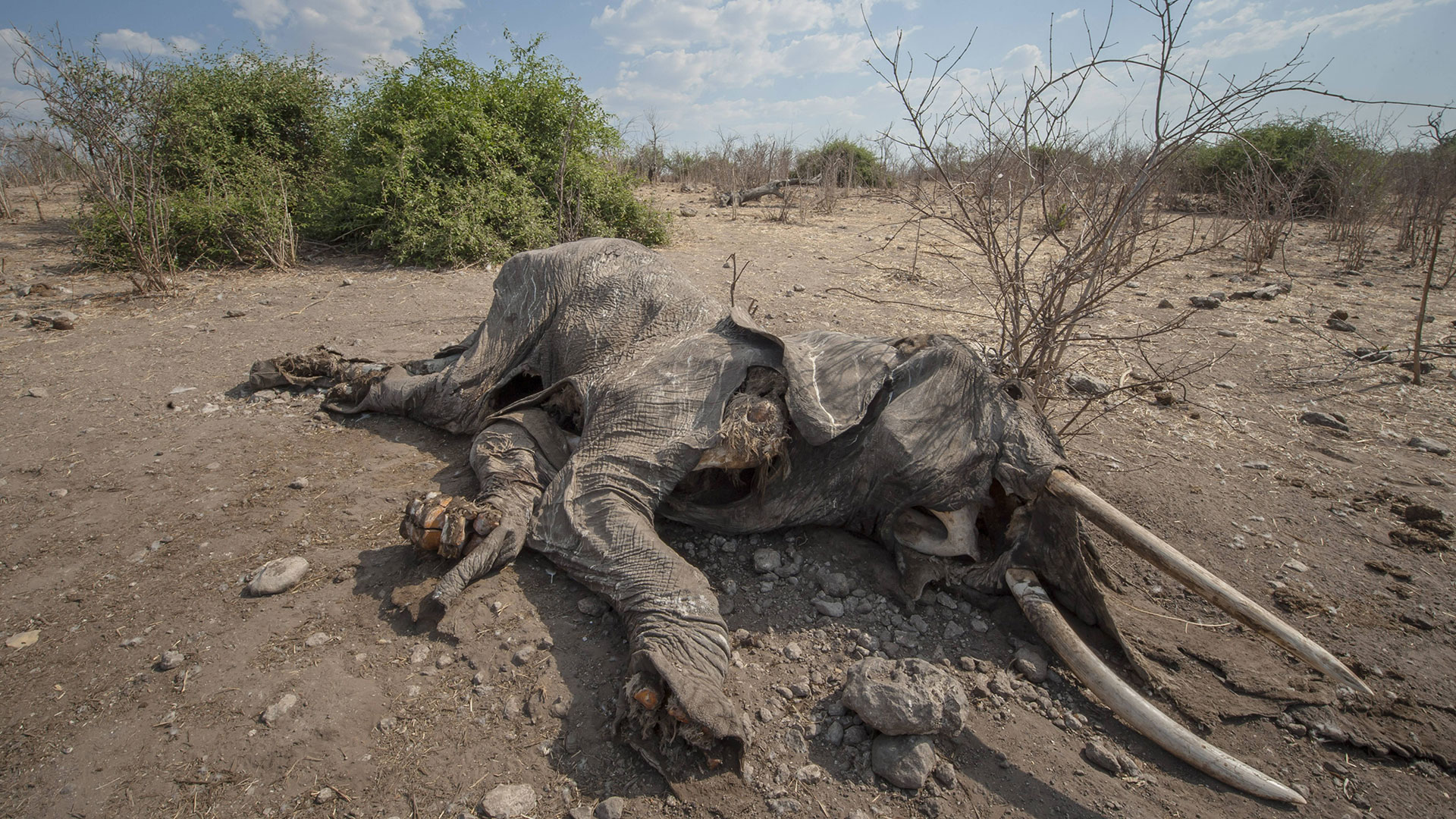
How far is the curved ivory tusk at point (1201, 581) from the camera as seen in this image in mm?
1851

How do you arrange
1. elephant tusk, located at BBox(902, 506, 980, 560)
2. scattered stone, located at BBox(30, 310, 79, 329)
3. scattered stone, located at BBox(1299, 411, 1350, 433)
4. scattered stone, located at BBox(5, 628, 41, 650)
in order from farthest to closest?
scattered stone, located at BBox(30, 310, 79, 329), scattered stone, located at BBox(1299, 411, 1350, 433), elephant tusk, located at BBox(902, 506, 980, 560), scattered stone, located at BBox(5, 628, 41, 650)

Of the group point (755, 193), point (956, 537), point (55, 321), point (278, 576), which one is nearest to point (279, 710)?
point (278, 576)

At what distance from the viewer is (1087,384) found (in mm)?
4504

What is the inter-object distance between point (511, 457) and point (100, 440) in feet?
8.08

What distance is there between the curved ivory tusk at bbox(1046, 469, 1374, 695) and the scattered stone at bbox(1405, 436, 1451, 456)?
9.34ft

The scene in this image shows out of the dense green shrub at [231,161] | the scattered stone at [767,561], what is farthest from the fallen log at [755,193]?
the scattered stone at [767,561]

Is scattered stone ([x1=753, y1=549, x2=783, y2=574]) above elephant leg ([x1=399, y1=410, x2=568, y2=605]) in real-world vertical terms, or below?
below

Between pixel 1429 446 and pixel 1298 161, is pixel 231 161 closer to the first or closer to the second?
pixel 1429 446

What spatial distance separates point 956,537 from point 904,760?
0.91 meters

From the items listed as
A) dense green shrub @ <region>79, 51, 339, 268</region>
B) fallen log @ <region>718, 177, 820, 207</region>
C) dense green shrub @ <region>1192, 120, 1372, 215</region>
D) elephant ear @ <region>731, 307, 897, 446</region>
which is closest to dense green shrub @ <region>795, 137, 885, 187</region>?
fallen log @ <region>718, 177, 820, 207</region>

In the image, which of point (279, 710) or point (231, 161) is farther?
point (231, 161)

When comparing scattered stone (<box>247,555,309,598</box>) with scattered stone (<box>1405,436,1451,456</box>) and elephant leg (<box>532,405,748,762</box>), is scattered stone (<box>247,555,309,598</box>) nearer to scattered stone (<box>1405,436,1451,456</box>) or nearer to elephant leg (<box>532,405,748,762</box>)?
elephant leg (<box>532,405,748,762</box>)

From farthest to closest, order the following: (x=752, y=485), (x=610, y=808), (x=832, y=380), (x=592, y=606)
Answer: (x=752, y=485) < (x=832, y=380) < (x=592, y=606) < (x=610, y=808)

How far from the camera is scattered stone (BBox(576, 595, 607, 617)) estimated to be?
2.66m
